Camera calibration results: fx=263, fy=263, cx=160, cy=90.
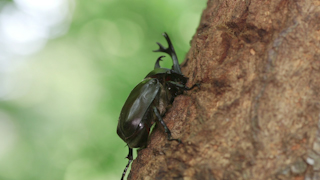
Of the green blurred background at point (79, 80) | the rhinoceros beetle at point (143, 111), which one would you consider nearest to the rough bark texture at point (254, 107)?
the rhinoceros beetle at point (143, 111)

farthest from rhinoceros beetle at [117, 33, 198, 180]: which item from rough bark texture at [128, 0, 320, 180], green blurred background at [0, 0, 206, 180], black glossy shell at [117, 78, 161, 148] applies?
green blurred background at [0, 0, 206, 180]

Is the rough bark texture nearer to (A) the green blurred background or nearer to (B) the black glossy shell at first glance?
(B) the black glossy shell

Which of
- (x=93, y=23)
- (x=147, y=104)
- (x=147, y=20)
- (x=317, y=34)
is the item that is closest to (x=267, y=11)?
(x=317, y=34)

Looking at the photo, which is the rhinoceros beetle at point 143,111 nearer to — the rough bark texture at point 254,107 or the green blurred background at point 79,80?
the rough bark texture at point 254,107

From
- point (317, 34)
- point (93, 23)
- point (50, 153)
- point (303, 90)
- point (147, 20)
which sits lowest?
point (303, 90)

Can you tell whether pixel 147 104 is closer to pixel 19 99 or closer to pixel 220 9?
pixel 220 9

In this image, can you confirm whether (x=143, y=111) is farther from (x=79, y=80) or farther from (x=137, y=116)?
(x=79, y=80)
